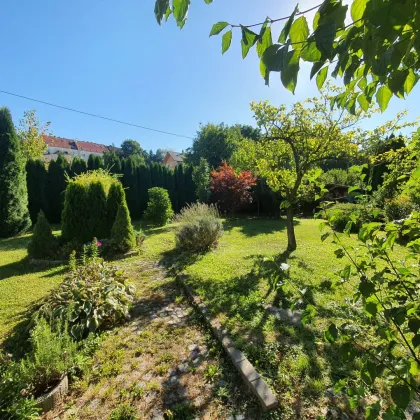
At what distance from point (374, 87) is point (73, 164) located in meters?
13.9

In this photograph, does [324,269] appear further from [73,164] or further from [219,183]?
[73,164]

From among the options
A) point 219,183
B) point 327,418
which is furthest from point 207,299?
point 219,183

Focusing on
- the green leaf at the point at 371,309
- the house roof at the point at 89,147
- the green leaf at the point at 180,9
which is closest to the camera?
the green leaf at the point at 180,9

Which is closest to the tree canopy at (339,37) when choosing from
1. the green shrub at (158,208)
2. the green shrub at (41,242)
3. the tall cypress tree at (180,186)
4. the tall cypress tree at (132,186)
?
the green shrub at (41,242)

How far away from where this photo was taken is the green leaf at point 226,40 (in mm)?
870

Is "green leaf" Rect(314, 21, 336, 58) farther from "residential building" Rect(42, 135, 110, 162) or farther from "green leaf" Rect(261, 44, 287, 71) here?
"residential building" Rect(42, 135, 110, 162)

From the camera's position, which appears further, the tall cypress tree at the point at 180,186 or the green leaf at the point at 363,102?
the tall cypress tree at the point at 180,186

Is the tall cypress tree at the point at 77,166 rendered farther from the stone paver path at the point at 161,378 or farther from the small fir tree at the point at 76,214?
the stone paver path at the point at 161,378

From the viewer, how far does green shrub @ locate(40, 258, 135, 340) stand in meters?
3.01

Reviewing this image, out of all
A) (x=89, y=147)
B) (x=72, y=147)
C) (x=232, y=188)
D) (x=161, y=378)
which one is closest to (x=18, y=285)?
(x=161, y=378)

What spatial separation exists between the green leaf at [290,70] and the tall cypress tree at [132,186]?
45.1 feet

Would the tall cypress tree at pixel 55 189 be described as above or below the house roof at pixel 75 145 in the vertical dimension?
below

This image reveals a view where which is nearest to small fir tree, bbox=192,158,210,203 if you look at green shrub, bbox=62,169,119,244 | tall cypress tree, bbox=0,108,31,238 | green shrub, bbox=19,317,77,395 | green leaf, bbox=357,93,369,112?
green shrub, bbox=62,169,119,244

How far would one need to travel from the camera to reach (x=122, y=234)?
6578 millimetres
